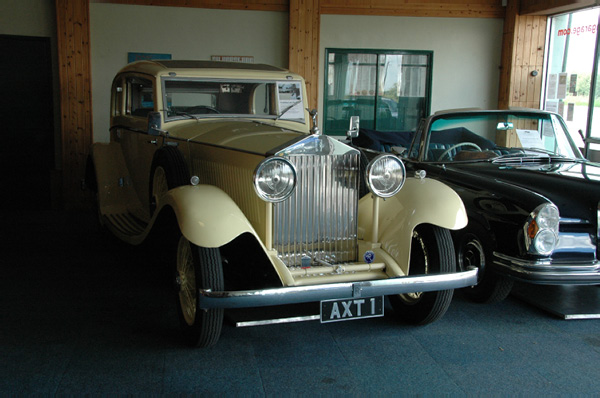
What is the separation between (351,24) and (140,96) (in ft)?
14.3

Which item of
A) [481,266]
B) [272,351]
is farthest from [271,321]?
[481,266]

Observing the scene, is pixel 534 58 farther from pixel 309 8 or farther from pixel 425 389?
pixel 425 389

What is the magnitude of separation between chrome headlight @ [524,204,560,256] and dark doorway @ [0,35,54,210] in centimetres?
647

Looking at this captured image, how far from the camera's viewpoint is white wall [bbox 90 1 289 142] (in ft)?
25.3

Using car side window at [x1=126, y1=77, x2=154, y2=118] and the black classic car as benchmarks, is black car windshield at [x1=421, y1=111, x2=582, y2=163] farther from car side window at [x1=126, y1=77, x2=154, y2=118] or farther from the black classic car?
car side window at [x1=126, y1=77, x2=154, y2=118]

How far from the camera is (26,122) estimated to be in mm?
7617

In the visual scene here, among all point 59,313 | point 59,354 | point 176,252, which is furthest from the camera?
point 59,313

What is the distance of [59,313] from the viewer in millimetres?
3713

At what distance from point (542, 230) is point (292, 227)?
4.99 feet

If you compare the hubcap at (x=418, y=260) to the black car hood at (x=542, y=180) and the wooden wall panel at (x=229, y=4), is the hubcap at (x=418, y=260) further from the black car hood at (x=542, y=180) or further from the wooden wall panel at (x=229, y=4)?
the wooden wall panel at (x=229, y=4)

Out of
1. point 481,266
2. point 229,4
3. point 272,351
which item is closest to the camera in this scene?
point 272,351

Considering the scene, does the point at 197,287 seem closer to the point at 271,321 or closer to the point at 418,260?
the point at 271,321

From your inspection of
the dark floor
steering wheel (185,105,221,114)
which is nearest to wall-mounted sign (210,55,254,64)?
steering wheel (185,105,221,114)

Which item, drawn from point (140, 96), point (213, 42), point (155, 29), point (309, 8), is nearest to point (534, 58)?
point (309, 8)
